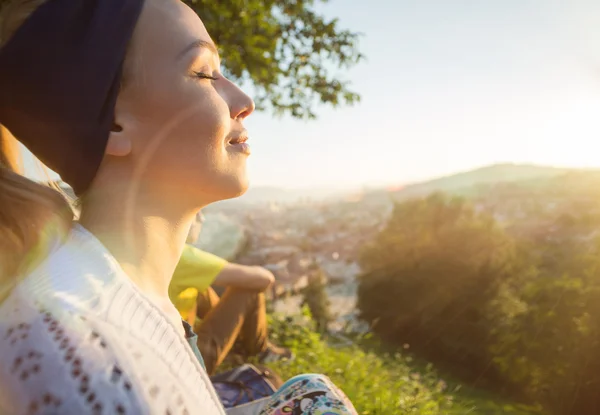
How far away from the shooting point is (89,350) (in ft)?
3.10

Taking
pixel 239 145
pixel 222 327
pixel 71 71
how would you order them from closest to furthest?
1. pixel 71 71
2. pixel 239 145
3. pixel 222 327

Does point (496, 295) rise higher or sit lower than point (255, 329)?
lower

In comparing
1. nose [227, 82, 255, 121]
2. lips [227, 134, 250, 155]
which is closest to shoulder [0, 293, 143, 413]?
lips [227, 134, 250, 155]

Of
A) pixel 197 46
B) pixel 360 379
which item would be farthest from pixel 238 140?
pixel 360 379

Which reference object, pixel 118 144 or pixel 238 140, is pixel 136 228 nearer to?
pixel 118 144

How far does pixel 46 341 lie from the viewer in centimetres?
94

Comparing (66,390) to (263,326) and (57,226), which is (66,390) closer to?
(57,226)

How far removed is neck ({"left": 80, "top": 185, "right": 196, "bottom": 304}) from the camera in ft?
4.37

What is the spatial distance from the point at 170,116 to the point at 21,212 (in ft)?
1.57

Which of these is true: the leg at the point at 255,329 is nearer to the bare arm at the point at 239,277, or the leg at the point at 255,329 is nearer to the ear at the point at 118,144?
the bare arm at the point at 239,277

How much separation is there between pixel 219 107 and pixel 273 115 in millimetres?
7215

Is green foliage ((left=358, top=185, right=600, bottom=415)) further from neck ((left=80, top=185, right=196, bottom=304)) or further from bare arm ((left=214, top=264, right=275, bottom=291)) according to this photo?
neck ((left=80, top=185, right=196, bottom=304))

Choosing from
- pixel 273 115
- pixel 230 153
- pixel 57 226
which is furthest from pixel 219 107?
pixel 273 115

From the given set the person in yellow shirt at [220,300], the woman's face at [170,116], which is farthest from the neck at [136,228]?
the person in yellow shirt at [220,300]
